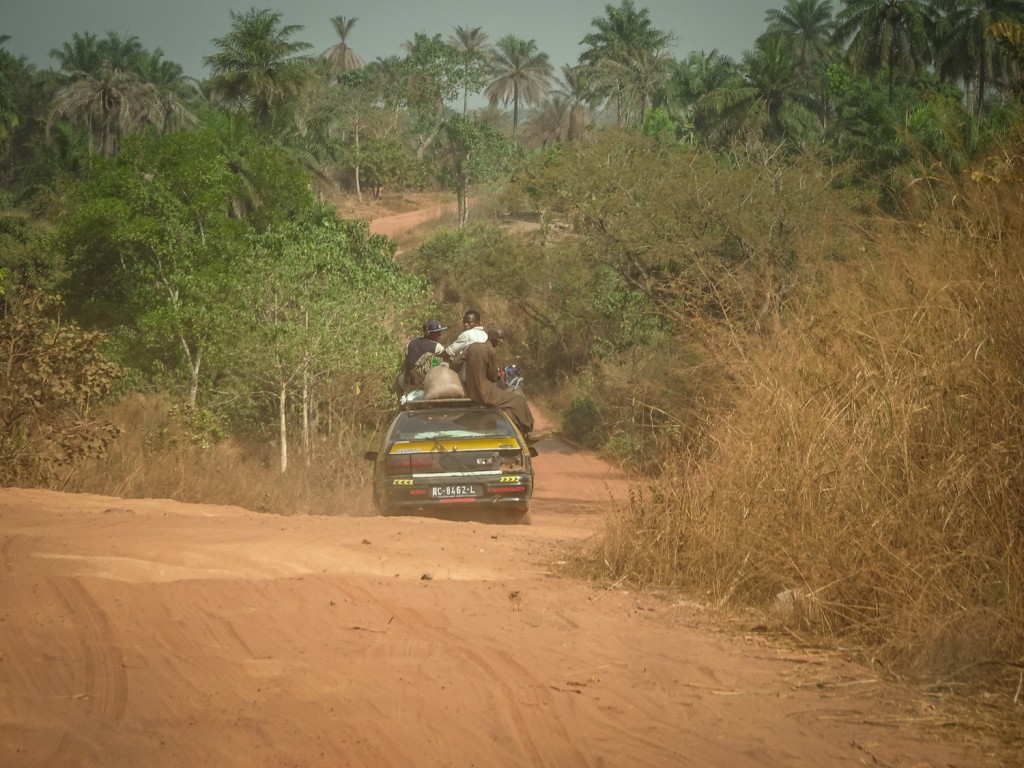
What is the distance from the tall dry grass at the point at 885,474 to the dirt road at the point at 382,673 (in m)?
0.42

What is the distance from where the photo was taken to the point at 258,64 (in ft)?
152

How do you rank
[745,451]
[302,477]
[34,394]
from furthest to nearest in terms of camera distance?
[302,477] < [34,394] < [745,451]

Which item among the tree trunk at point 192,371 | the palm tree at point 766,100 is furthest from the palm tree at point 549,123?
the tree trunk at point 192,371

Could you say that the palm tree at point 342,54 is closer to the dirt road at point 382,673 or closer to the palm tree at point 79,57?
the palm tree at point 79,57

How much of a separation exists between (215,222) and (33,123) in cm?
4621

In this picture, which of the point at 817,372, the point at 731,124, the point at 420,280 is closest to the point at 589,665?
the point at 817,372

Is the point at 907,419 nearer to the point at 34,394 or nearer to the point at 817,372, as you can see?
the point at 817,372

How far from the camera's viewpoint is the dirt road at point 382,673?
4453mm

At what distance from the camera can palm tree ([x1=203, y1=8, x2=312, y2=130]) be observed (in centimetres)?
4600

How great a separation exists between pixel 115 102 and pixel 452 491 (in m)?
44.0

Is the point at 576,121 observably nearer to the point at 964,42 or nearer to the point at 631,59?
the point at 631,59

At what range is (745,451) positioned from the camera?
7.52 meters

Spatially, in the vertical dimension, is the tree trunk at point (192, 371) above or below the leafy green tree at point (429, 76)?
below

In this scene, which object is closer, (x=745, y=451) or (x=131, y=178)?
(x=745, y=451)
